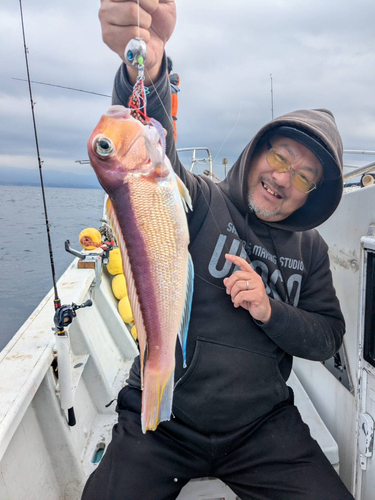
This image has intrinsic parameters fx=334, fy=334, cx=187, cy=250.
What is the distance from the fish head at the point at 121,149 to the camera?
1.22 m

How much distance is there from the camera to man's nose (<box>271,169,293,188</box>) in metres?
1.96

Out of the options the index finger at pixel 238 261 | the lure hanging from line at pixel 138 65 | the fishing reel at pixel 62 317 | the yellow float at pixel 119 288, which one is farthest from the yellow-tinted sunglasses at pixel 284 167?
the yellow float at pixel 119 288

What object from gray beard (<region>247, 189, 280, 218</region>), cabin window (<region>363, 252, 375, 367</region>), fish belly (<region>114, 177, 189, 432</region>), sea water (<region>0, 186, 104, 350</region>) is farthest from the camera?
sea water (<region>0, 186, 104, 350</region>)

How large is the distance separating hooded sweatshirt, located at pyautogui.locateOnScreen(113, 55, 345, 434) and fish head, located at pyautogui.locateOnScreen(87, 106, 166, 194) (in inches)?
14.1

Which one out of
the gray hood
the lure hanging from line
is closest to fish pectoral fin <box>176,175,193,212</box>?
the lure hanging from line

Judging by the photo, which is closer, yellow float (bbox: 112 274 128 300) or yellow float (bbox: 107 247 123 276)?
yellow float (bbox: 112 274 128 300)

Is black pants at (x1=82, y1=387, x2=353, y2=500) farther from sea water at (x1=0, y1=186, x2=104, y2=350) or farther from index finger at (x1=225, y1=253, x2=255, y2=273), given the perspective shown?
sea water at (x1=0, y1=186, x2=104, y2=350)

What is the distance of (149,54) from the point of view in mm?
1434

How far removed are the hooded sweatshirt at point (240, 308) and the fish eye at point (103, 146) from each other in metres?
0.45

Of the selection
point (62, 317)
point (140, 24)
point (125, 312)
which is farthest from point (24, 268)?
point (140, 24)

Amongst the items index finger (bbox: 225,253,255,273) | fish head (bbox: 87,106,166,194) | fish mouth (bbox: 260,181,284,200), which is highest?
fish head (bbox: 87,106,166,194)

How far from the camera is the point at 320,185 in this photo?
6.98ft

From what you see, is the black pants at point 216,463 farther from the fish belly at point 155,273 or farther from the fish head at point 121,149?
the fish head at point 121,149

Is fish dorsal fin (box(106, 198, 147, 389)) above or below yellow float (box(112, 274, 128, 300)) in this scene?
above
